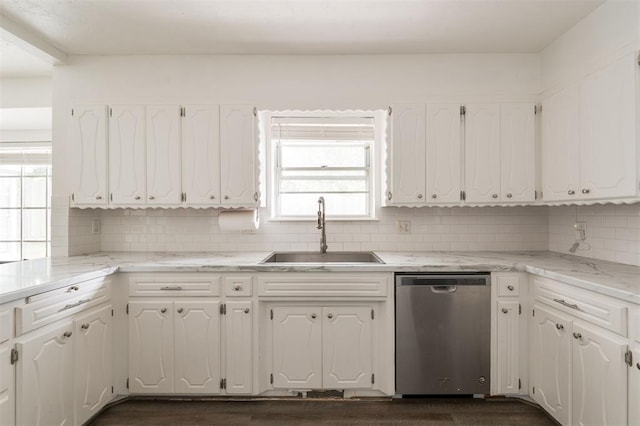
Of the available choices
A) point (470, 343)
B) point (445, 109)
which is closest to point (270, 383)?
point (470, 343)

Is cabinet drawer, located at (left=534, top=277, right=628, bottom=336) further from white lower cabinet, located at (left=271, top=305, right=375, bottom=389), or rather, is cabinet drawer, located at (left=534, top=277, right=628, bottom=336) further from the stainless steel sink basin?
the stainless steel sink basin

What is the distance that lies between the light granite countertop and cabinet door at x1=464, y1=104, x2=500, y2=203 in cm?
50

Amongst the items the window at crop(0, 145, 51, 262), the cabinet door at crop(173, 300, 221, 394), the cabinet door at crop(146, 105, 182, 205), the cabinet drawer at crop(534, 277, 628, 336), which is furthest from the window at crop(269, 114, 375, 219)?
the window at crop(0, 145, 51, 262)

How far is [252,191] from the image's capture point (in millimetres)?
2625

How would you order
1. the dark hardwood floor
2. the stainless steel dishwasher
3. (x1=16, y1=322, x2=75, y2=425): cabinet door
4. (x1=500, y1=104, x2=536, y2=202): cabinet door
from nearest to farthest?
(x1=16, y1=322, x2=75, y2=425): cabinet door < the dark hardwood floor < the stainless steel dishwasher < (x1=500, y1=104, x2=536, y2=202): cabinet door

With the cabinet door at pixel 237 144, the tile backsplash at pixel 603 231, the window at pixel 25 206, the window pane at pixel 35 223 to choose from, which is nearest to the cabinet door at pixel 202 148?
the cabinet door at pixel 237 144

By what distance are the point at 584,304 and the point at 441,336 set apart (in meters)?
0.82

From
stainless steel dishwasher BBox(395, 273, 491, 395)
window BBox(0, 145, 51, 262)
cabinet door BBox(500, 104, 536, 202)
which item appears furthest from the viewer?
window BBox(0, 145, 51, 262)

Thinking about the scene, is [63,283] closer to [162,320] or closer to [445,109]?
[162,320]

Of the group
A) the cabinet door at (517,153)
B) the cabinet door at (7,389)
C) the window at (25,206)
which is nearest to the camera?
the cabinet door at (7,389)

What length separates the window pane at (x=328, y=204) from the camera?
10.1 feet

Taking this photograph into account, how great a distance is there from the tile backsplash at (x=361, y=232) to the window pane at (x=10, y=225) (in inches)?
62.2

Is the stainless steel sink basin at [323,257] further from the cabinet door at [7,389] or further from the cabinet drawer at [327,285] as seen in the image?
the cabinet door at [7,389]

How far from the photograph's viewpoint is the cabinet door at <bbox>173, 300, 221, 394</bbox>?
2236 mm
